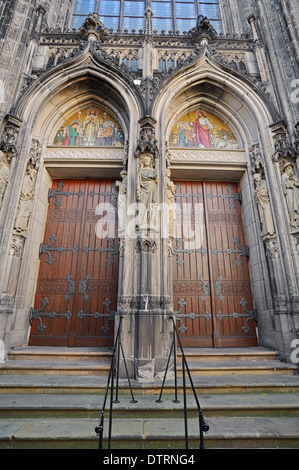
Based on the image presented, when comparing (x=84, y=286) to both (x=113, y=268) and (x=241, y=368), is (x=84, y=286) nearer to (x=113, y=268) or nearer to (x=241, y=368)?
(x=113, y=268)

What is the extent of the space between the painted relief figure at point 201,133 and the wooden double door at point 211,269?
3.38 feet

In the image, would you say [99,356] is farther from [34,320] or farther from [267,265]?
[267,265]

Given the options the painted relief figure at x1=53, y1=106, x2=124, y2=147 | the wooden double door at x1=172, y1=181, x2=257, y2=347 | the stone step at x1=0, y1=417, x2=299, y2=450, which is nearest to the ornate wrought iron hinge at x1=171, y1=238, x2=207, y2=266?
the wooden double door at x1=172, y1=181, x2=257, y2=347

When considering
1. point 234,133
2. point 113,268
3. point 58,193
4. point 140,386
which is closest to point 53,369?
point 140,386

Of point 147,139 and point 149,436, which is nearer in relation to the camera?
point 149,436

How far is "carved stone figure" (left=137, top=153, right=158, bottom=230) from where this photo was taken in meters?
4.75

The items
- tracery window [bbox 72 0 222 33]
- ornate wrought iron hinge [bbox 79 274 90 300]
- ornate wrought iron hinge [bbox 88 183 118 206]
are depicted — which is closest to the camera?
ornate wrought iron hinge [bbox 79 274 90 300]

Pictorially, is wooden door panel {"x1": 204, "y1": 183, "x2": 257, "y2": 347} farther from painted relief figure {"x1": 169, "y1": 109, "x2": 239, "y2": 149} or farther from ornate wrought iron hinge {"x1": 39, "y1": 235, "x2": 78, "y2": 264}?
ornate wrought iron hinge {"x1": 39, "y1": 235, "x2": 78, "y2": 264}

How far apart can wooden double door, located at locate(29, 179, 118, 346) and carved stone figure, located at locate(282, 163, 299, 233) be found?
3857 mm

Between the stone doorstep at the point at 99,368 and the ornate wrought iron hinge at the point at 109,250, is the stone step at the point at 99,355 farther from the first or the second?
the ornate wrought iron hinge at the point at 109,250

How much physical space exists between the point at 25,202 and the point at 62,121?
9.29ft

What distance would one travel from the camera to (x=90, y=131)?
663 cm

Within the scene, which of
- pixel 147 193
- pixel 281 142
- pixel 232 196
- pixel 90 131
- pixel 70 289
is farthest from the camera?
pixel 90 131

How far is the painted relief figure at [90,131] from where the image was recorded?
646cm
